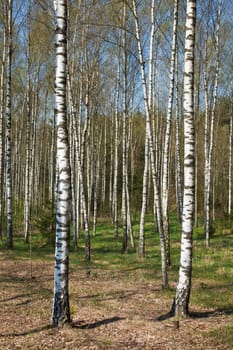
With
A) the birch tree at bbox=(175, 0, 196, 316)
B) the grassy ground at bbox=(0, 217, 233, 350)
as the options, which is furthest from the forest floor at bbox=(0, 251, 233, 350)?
the birch tree at bbox=(175, 0, 196, 316)

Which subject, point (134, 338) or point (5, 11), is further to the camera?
point (5, 11)

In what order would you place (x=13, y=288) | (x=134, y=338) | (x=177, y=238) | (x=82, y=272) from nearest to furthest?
(x=134, y=338)
(x=13, y=288)
(x=82, y=272)
(x=177, y=238)

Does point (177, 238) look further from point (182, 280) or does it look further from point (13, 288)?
point (182, 280)

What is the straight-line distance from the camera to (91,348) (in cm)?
537

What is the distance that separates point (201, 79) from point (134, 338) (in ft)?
51.1

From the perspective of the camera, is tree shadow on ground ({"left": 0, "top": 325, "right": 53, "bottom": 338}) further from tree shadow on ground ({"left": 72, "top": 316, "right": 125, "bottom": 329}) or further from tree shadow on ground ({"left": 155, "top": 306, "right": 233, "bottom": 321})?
tree shadow on ground ({"left": 155, "top": 306, "right": 233, "bottom": 321})

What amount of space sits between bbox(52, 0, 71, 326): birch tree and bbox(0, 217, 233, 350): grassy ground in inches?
17.9

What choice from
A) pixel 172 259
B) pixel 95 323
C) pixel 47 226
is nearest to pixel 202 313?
pixel 95 323

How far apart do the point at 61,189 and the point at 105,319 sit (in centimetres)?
251

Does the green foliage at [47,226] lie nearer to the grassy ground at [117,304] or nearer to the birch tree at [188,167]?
the grassy ground at [117,304]

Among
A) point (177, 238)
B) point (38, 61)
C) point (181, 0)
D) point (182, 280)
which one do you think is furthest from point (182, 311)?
point (38, 61)

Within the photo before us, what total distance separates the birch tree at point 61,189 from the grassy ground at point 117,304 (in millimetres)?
454

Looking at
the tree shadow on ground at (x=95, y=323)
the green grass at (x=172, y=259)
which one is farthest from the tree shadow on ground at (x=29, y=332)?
the green grass at (x=172, y=259)

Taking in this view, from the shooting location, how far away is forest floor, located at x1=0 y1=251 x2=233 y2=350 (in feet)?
18.4
